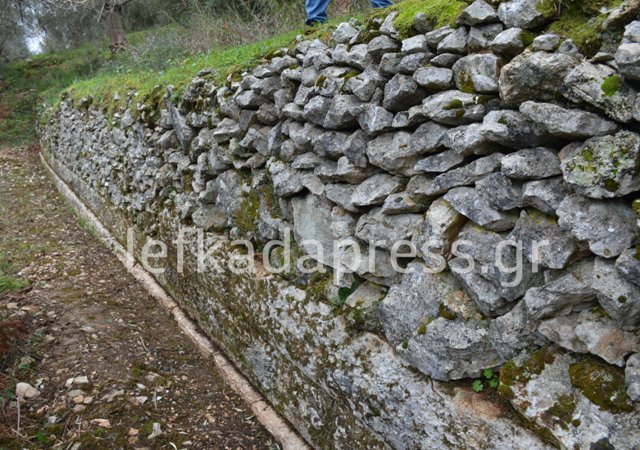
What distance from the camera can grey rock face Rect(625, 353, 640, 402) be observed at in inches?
60.8

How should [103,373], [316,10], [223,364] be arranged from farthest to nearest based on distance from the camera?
[316,10], [223,364], [103,373]

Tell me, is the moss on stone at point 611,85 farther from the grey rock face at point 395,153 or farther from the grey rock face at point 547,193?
the grey rock face at point 395,153

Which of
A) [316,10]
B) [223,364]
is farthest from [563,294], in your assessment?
[316,10]

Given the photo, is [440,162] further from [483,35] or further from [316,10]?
[316,10]

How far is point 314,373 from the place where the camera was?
9.61ft

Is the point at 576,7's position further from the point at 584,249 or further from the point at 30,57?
the point at 30,57

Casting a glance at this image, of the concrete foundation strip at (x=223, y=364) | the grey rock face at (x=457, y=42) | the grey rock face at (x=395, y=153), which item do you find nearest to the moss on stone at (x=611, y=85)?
the grey rock face at (x=457, y=42)

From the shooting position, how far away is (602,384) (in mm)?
1650

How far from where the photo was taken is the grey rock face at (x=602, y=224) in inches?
61.9

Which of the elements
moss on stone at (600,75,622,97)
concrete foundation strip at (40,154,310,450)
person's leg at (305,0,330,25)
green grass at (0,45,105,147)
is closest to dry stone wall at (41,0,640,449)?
moss on stone at (600,75,622,97)

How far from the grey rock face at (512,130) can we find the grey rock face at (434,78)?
0.29 meters

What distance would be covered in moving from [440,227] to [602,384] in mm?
828

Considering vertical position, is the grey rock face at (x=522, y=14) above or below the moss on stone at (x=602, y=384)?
above

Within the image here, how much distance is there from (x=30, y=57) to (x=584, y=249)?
2146 centimetres
